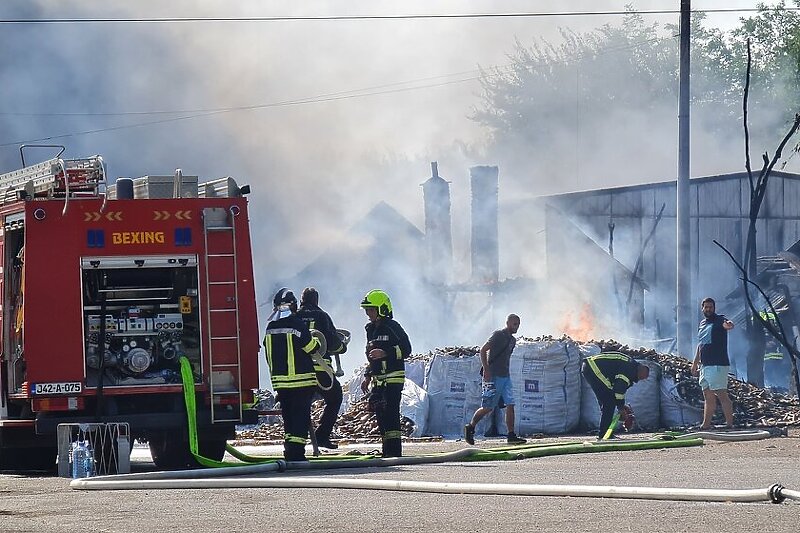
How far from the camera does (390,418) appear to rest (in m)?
13.4

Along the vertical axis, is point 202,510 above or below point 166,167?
below

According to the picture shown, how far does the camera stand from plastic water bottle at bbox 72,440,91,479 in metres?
12.4

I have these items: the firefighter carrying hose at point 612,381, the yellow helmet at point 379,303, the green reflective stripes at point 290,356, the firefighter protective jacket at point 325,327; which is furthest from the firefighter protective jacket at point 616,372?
the green reflective stripes at point 290,356

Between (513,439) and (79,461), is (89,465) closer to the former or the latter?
(79,461)

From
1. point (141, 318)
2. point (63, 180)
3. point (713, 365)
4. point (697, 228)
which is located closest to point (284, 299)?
point (141, 318)

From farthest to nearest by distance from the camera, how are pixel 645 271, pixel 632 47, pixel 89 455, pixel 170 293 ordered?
pixel 632 47 → pixel 645 271 → pixel 170 293 → pixel 89 455

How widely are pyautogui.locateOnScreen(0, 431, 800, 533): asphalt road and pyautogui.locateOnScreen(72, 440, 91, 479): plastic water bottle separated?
23cm

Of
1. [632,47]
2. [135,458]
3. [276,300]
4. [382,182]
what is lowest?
[135,458]

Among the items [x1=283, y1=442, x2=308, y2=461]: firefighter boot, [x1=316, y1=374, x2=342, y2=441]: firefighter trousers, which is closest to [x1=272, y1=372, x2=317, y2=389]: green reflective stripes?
[x1=283, y1=442, x2=308, y2=461]: firefighter boot

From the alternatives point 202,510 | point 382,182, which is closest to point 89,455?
point 202,510

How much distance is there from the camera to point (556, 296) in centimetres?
3500

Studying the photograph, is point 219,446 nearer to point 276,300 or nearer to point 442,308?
point 276,300

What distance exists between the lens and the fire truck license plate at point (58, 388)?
42.0 feet

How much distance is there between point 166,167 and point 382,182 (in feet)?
24.4
